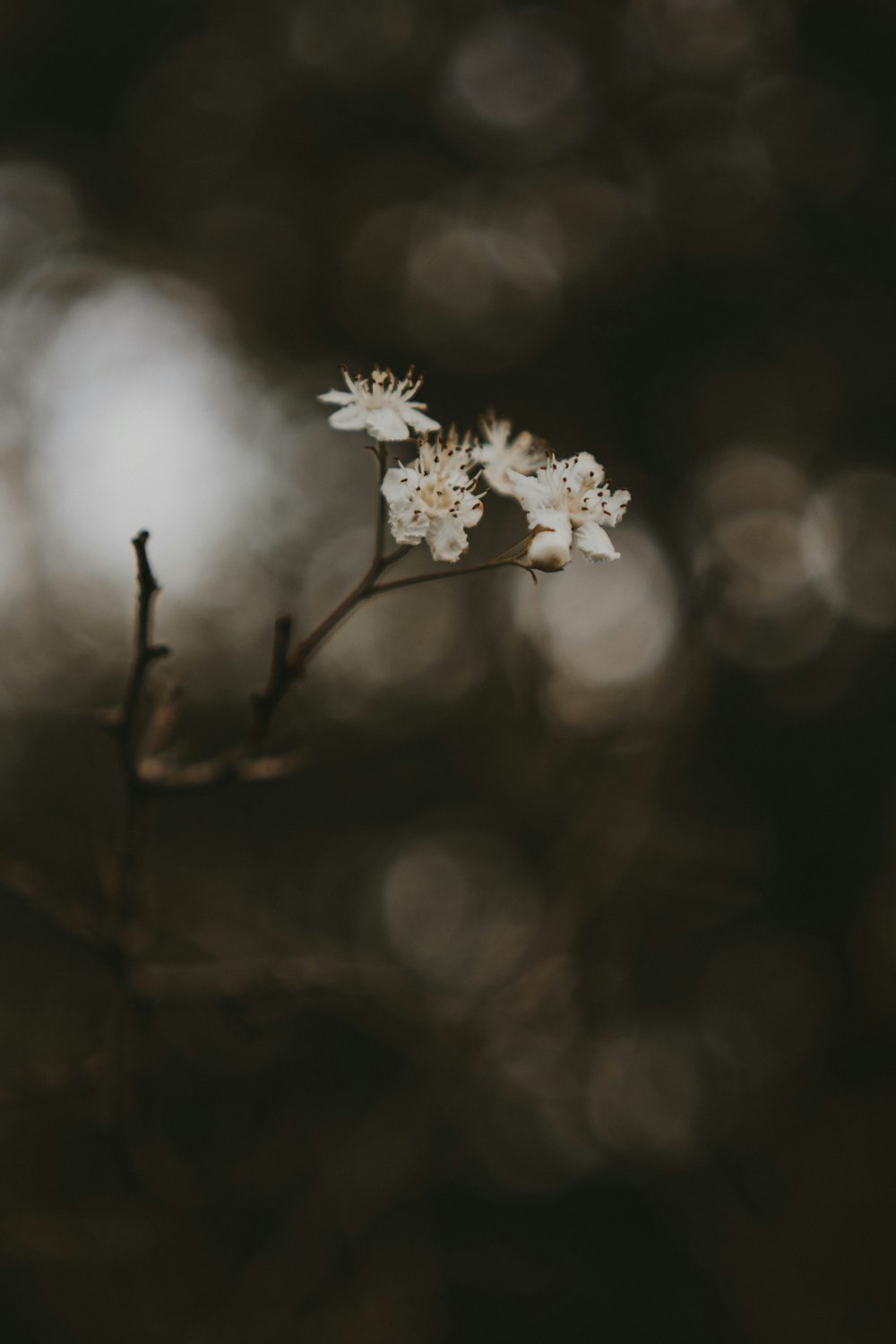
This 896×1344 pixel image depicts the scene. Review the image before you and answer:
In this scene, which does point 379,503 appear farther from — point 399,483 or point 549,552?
point 549,552

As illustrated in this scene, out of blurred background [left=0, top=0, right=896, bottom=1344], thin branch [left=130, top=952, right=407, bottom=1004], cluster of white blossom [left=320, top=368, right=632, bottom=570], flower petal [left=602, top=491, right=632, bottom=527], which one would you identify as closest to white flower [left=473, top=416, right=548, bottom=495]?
cluster of white blossom [left=320, top=368, right=632, bottom=570]

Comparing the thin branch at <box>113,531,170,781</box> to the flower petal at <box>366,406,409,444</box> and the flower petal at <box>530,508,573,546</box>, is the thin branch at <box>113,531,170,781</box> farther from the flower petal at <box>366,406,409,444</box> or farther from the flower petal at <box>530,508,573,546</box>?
the flower petal at <box>530,508,573,546</box>

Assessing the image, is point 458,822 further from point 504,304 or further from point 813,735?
point 504,304

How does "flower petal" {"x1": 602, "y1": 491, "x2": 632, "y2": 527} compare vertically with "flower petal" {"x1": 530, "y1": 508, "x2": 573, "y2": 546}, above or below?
above

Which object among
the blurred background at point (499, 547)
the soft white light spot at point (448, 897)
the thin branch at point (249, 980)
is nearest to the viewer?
the thin branch at point (249, 980)

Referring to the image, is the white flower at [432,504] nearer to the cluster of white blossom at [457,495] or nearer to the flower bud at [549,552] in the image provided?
the cluster of white blossom at [457,495]

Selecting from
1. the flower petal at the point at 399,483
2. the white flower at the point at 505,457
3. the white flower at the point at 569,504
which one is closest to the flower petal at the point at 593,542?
the white flower at the point at 569,504

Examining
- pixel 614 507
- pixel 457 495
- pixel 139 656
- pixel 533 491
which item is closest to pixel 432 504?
pixel 457 495

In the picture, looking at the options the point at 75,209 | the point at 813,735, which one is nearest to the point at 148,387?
the point at 75,209
